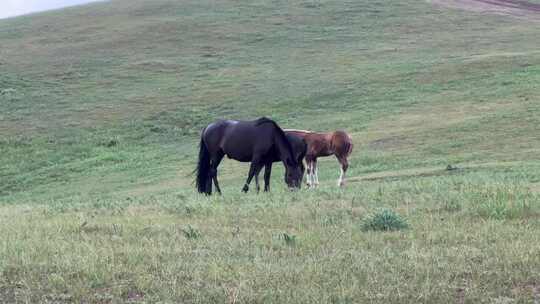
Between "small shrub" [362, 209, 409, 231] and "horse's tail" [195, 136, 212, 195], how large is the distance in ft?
26.0

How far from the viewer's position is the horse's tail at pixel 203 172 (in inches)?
653

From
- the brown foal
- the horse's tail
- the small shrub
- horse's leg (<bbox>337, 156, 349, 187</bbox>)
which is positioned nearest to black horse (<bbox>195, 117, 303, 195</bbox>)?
the horse's tail

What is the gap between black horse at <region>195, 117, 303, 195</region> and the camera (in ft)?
51.3

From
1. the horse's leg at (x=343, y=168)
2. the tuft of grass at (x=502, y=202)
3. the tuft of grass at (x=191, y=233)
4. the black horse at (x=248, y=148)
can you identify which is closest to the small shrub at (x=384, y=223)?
the tuft of grass at (x=502, y=202)

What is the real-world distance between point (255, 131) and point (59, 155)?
1722 centimetres

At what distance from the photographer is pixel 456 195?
11531 millimetres

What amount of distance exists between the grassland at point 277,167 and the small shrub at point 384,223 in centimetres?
24

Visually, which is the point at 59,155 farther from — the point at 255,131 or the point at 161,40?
the point at 161,40

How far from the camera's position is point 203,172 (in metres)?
16.7

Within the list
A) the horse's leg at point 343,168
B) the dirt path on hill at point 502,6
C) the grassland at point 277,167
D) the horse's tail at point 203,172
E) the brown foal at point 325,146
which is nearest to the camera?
the grassland at point 277,167

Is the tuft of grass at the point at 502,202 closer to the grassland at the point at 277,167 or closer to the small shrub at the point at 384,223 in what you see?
the grassland at the point at 277,167

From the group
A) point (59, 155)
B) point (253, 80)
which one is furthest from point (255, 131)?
point (253, 80)

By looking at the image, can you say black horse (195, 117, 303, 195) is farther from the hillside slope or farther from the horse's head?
the hillside slope

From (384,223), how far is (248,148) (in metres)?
7.42
